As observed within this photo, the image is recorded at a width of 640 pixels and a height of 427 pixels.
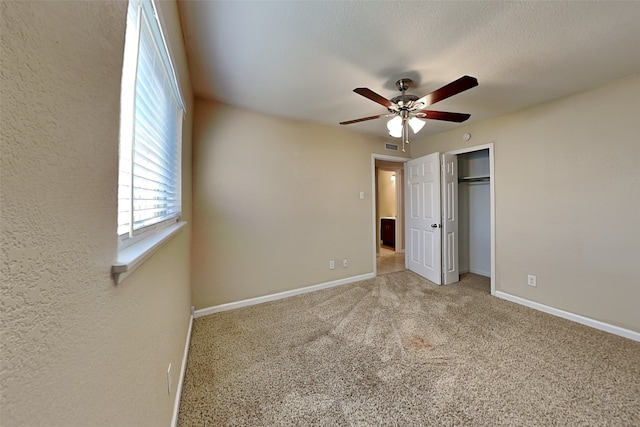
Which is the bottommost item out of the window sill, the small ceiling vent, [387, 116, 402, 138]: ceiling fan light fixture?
the window sill

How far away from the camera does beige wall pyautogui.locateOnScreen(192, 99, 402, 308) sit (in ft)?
8.67

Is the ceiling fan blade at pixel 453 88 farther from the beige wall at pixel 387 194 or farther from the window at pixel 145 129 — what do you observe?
the beige wall at pixel 387 194

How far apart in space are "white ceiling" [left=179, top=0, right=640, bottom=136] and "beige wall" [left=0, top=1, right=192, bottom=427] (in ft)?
3.89

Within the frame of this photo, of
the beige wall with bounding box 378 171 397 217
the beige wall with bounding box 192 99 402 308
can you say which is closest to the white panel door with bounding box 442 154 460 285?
the beige wall with bounding box 192 99 402 308

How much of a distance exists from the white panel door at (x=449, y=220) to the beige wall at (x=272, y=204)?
1.06 m

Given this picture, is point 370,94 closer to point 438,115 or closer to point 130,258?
point 438,115

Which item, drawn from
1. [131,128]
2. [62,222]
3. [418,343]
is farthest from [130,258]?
[418,343]

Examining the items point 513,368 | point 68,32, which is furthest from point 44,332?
point 513,368

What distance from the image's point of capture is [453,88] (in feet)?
5.37

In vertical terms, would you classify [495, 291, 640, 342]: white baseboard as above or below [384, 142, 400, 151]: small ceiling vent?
below

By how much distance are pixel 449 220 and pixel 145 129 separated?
3.75 metres

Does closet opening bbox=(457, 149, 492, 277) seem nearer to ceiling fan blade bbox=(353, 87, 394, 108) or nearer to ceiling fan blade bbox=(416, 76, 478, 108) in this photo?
ceiling fan blade bbox=(416, 76, 478, 108)

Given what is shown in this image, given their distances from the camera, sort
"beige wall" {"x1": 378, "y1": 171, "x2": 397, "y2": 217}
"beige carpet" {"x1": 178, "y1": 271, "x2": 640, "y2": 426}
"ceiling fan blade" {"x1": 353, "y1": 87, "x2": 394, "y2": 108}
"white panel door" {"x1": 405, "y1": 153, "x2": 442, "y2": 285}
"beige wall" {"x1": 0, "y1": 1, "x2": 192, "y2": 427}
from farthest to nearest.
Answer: "beige wall" {"x1": 378, "y1": 171, "x2": 397, "y2": 217}
"white panel door" {"x1": 405, "y1": 153, "x2": 442, "y2": 285}
"ceiling fan blade" {"x1": 353, "y1": 87, "x2": 394, "y2": 108}
"beige carpet" {"x1": 178, "y1": 271, "x2": 640, "y2": 426}
"beige wall" {"x1": 0, "y1": 1, "x2": 192, "y2": 427}

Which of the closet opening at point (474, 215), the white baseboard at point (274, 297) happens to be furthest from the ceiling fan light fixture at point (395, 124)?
the closet opening at point (474, 215)
